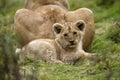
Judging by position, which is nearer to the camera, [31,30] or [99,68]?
[99,68]

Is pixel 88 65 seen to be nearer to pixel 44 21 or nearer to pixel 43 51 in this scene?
pixel 43 51

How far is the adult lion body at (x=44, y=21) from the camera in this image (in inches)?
437

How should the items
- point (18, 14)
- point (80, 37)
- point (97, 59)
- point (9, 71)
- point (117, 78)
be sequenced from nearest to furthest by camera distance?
point (9, 71), point (117, 78), point (97, 59), point (80, 37), point (18, 14)

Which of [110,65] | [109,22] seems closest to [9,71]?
[110,65]

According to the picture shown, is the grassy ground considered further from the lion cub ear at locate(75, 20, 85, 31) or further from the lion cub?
the lion cub ear at locate(75, 20, 85, 31)

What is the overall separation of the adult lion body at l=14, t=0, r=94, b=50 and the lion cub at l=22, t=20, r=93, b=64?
0.49m

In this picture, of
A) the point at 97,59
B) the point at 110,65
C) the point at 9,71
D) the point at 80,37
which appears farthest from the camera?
the point at 80,37

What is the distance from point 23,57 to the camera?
33.6 ft

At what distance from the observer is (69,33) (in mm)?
10258

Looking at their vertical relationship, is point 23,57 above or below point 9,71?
below

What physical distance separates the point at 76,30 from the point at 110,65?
5.00ft

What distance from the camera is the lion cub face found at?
1027cm

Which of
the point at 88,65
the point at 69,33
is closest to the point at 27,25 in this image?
the point at 69,33

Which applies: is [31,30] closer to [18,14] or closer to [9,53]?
[18,14]
